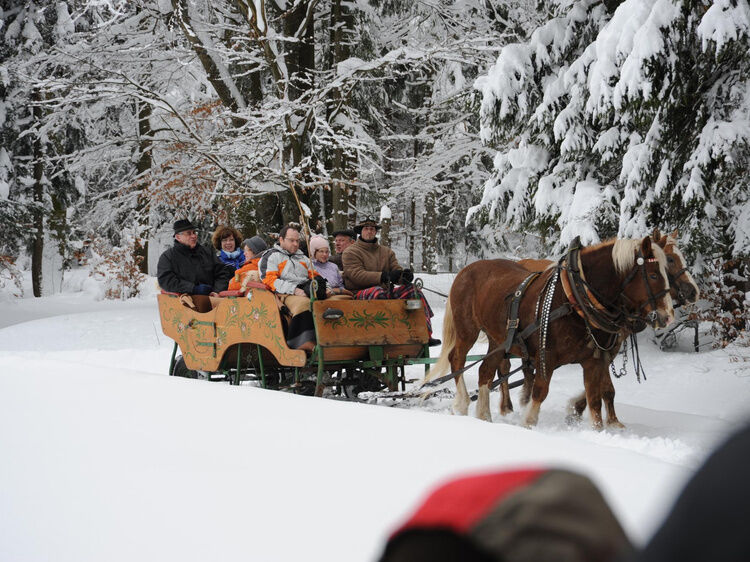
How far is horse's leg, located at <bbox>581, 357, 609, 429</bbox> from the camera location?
5.76m

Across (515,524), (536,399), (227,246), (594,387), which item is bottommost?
(536,399)

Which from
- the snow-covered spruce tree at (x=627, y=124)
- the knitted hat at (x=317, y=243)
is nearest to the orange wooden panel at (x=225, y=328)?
the knitted hat at (x=317, y=243)

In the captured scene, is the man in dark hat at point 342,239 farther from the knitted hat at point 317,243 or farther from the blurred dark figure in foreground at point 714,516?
the blurred dark figure in foreground at point 714,516

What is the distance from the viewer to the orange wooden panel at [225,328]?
742 cm

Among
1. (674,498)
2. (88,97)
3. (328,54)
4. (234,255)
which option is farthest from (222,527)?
(328,54)

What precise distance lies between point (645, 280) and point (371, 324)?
9.17 feet

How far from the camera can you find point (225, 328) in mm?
7934

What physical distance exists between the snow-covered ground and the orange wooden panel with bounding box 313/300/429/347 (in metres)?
2.25

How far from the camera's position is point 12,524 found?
111 inches

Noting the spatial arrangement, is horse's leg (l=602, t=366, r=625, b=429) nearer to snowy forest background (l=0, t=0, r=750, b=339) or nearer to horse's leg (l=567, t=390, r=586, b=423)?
horse's leg (l=567, t=390, r=586, b=423)

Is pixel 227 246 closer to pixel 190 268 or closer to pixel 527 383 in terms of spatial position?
pixel 190 268

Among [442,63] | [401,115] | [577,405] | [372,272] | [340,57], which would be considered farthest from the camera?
[401,115]

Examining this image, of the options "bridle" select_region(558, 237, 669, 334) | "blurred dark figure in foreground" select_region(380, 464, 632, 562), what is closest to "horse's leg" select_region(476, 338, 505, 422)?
"bridle" select_region(558, 237, 669, 334)

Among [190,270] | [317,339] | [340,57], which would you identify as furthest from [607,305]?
[340,57]
